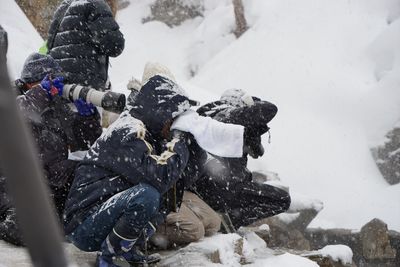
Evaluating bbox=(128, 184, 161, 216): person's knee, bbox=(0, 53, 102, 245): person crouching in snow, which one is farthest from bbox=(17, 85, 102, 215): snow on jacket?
bbox=(128, 184, 161, 216): person's knee

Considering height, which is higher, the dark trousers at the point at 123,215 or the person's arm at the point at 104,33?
the person's arm at the point at 104,33

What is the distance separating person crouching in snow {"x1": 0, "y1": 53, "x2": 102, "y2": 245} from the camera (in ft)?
9.07

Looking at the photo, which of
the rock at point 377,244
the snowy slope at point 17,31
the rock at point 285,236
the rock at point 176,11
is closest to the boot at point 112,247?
the rock at point 285,236

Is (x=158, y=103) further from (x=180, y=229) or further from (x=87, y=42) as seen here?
(x=87, y=42)

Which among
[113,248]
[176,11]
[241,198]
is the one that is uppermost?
[176,11]

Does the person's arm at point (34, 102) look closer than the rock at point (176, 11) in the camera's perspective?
Yes

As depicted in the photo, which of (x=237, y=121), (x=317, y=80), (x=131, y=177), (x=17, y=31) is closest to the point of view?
(x=131, y=177)

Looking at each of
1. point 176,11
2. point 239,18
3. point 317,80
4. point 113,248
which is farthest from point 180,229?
point 176,11

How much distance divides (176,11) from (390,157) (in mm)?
10580

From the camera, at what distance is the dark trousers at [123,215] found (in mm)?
2287

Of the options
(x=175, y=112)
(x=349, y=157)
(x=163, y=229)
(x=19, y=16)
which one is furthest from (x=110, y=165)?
(x=349, y=157)

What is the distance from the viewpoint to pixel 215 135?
2.50m

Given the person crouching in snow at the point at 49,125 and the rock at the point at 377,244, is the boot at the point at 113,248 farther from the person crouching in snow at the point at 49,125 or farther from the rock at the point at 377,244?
the rock at the point at 377,244

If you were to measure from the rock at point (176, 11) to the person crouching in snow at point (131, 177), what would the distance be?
1512 cm
